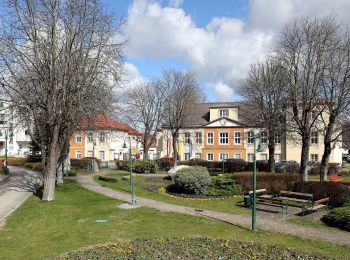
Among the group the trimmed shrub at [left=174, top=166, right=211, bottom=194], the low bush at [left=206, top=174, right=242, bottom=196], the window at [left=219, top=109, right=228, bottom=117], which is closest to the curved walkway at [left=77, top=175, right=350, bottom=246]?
the trimmed shrub at [left=174, top=166, right=211, bottom=194]

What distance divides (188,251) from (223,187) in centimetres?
1430

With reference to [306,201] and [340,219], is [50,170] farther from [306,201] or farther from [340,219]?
[340,219]

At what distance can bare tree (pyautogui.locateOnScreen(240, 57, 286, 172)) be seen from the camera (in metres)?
30.2

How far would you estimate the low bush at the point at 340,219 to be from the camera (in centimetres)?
1366

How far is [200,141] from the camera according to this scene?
59.8 meters

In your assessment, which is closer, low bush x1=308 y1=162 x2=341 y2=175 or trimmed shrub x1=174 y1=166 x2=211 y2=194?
trimmed shrub x1=174 y1=166 x2=211 y2=194

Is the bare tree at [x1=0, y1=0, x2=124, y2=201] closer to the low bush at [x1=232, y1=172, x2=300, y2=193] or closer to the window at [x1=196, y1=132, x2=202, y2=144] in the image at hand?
the low bush at [x1=232, y1=172, x2=300, y2=193]

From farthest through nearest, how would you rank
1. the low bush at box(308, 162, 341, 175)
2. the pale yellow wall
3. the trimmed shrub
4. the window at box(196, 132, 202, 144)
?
1. the window at box(196, 132, 202, 144)
2. the pale yellow wall
3. the low bush at box(308, 162, 341, 175)
4. the trimmed shrub

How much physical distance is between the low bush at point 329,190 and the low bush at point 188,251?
1029cm

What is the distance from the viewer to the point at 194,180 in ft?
73.5

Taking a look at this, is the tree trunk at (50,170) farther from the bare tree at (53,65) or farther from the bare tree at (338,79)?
the bare tree at (338,79)

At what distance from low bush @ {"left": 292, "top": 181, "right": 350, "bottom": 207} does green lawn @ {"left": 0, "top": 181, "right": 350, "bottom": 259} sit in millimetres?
7288

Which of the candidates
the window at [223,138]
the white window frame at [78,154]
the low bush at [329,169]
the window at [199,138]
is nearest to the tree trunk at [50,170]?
the low bush at [329,169]

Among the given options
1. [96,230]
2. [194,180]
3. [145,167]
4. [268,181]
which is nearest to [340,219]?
[96,230]
